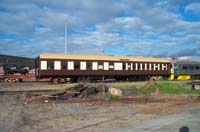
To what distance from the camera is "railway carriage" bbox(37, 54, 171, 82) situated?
127 ft

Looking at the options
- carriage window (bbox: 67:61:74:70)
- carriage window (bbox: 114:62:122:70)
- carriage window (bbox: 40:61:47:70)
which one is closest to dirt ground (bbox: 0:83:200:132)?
carriage window (bbox: 40:61:47:70)

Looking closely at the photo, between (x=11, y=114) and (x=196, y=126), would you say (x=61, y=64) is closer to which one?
(x=11, y=114)

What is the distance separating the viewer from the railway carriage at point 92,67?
38.7m

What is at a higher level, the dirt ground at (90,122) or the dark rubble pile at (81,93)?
the dark rubble pile at (81,93)

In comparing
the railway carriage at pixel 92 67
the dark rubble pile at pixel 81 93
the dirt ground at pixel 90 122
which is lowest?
the dirt ground at pixel 90 122

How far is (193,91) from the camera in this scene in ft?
90.9

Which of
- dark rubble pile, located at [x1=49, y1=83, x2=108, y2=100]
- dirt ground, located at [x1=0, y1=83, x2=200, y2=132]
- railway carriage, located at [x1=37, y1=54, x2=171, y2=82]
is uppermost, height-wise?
railway carriage, located at [x1=37, y1=54, x2=171, y2=82]

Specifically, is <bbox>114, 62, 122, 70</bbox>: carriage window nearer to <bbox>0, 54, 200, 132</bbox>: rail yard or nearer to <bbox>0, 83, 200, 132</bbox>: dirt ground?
<bbox>0, 54, 200, 132</bbox>: rail yard

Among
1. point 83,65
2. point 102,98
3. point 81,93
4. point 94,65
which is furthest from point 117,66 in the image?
point 102,98

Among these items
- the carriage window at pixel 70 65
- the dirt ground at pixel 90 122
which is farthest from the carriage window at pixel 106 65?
the dirt ground at pixel 90 122

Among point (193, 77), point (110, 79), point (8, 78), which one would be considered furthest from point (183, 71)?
point (8, 78)

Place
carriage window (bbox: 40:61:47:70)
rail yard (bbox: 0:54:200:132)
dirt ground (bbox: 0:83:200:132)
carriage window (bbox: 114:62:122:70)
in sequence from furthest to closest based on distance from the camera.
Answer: carriage window (bbox: 114:62:122:70) → carriage window (bbox: 40:61:47:70) → rail yard (bbox: 0:54:200:132) → dirt ground (bbox: 0:83:200:132)

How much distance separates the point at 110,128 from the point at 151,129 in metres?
1.41

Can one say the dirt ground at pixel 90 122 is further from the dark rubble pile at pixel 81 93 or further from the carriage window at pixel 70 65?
the carriage window at pixel 70 65
